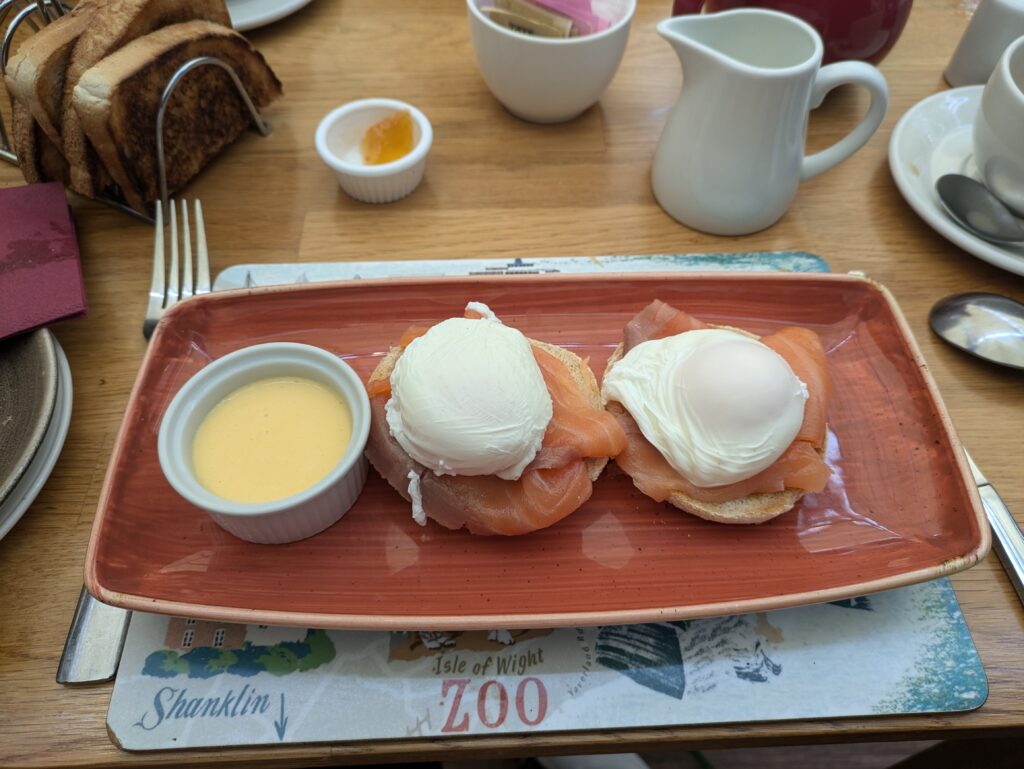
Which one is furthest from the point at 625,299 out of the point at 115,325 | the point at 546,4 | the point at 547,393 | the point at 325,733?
the point at 115,325

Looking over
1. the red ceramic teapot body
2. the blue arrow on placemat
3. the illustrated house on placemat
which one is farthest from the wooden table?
the red ceramic teapot body

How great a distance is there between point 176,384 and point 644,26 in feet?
5.70

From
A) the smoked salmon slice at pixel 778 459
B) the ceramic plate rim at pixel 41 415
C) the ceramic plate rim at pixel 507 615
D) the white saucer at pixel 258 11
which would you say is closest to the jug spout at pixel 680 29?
the smoked salmon slice at pixel 778 459

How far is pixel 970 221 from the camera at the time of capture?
147 centimetres

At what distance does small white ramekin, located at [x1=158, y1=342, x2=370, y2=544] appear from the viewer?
3.26 ft

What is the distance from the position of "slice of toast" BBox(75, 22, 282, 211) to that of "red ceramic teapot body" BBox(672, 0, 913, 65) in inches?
42.8

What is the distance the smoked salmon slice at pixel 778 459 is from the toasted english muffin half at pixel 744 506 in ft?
0.03

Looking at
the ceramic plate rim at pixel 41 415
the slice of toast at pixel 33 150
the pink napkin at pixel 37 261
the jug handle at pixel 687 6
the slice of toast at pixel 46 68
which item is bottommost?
the ceramic plate rim at pixel 41 415

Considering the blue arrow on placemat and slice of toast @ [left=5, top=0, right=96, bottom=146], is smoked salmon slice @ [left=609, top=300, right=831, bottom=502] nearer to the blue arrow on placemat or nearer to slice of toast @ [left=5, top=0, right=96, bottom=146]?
the blue arrow on placemat

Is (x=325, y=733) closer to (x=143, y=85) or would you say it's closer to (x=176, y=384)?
(x=176, y=384)

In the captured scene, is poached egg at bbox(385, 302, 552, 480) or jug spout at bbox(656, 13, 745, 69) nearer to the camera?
poached egg at bbox(385, 302, 552, 480)

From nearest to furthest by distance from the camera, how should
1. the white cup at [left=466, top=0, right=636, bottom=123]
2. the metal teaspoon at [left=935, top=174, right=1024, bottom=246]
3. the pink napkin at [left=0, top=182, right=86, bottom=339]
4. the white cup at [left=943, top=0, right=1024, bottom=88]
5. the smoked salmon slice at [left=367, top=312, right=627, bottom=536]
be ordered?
the smoked salmon slice at [left=367, top=312, right=627, bottom=536] < the pink napkin at [left=0, top=182, right=86, bottom=339] < the metal teaspoon at [left=935, top=174, right=1024, bottom=246] < the white cup at [left=466, top=0, right=636, bottom=123] < the white cup at [left=943, top=0, right=1024, bottom=88]

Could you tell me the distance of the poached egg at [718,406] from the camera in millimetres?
1061

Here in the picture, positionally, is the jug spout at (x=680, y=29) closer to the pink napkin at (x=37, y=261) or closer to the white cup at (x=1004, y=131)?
the white cup at (x=1004, y=131)
